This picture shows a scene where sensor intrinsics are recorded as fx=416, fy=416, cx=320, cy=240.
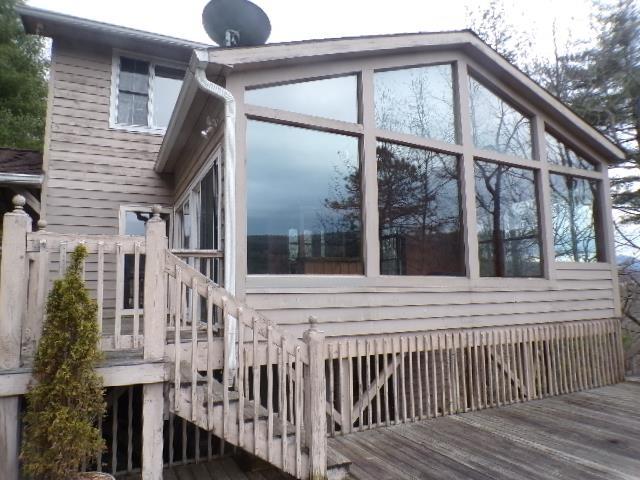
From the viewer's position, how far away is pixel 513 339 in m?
5.89

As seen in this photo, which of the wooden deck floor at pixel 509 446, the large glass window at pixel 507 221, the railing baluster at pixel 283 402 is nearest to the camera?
the railing baluster at pixel 283 402

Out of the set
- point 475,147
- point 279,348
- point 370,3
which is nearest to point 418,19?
point 370,3

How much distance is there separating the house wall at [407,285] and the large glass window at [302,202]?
12 cm

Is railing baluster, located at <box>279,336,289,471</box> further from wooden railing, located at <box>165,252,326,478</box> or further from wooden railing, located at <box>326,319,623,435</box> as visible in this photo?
wooden railing, located at <box>326,319,623,435</box>

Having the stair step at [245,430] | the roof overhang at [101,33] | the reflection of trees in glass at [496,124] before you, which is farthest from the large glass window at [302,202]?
the roof overhang at [101,33]

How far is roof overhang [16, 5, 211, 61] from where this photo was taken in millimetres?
6469

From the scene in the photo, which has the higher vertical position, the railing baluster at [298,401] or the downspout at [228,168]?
the downspout at [228,168]

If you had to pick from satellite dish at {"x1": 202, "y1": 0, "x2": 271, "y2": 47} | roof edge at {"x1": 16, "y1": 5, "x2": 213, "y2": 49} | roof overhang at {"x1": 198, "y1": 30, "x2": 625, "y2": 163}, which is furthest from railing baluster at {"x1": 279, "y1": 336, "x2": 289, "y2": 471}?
roof edge at {"x1": 16, "y1": 5, "x2": 213, "y2": 49}

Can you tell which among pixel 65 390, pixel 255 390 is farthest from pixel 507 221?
pixel 65 390

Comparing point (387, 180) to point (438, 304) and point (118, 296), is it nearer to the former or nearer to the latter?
point (438, 304)

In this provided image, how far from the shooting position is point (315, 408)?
3242 mm

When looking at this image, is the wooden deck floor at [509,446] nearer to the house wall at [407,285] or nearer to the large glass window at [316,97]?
the house wall at [407,285]

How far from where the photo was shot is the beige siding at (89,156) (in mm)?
6617

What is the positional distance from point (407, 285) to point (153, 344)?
3.09 m
